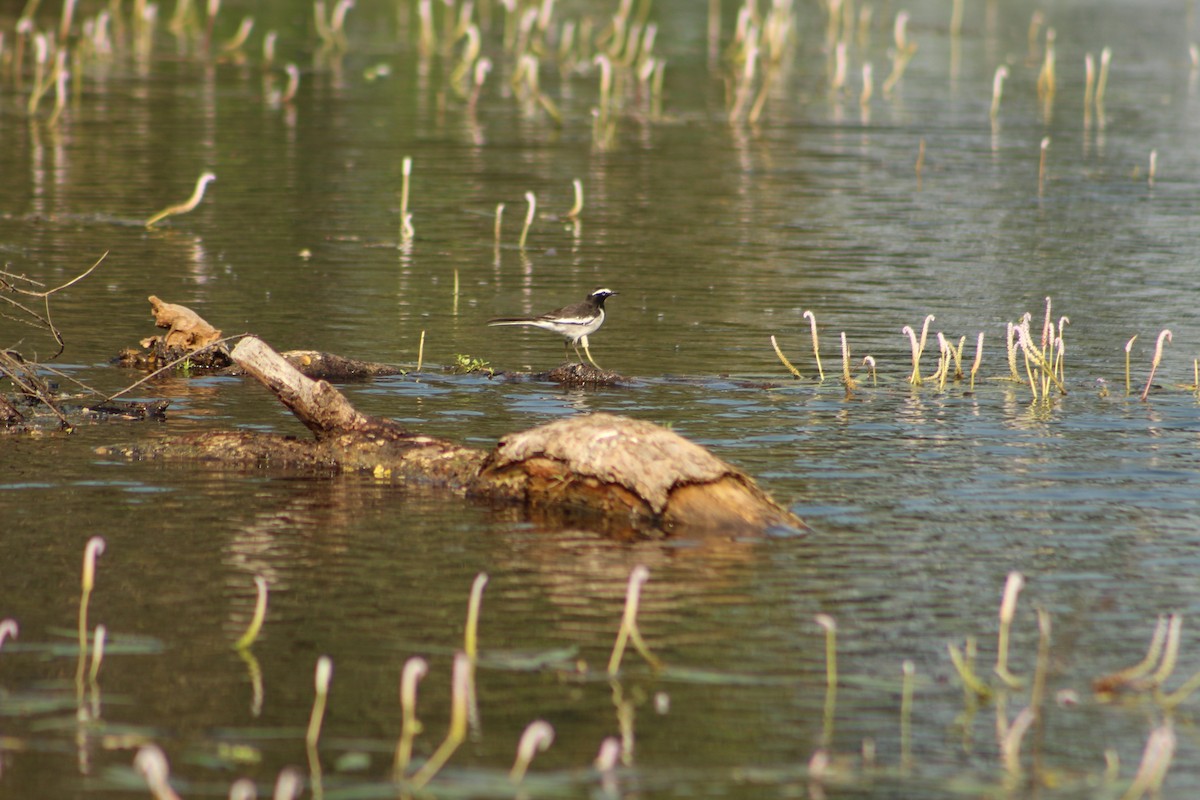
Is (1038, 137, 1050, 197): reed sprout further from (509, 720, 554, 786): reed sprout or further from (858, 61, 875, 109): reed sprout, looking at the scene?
(509, 720, 554, 786): reed sprout

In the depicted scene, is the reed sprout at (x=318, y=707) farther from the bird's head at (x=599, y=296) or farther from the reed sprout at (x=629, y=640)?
the bird's head at (x=599, y=296)

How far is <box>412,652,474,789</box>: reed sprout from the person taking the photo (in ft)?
25.0

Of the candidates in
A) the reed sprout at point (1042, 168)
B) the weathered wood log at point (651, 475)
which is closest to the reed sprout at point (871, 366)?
the weathered wood log at point (651, 475)

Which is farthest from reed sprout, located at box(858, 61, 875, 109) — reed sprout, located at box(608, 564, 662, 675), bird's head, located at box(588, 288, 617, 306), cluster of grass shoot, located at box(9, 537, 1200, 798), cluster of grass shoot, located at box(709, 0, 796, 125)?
reed sprout, located at box(608, 564, 662, 675)

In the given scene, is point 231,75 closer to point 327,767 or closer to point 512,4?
point 512,4

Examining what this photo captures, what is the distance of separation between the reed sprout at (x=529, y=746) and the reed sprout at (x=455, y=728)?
28 cm

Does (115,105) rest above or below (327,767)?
above

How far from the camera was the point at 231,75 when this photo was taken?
46375 mm

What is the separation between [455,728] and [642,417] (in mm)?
8812

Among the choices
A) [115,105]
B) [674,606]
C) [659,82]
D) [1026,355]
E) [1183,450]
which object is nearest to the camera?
[674,606]

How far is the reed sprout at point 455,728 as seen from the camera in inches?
301

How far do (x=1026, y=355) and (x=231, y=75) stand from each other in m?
33.0

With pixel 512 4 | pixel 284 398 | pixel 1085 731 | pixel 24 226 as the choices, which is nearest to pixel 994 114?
pixel 512 4

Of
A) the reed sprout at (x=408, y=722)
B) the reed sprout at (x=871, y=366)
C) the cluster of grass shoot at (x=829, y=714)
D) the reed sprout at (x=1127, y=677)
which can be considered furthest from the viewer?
the reed sprout at (x=871, y=366)
